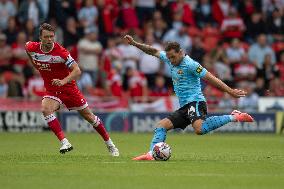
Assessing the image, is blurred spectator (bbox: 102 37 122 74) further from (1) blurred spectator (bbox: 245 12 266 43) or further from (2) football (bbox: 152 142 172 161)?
(2) football (bbox: 152 142 172 161)

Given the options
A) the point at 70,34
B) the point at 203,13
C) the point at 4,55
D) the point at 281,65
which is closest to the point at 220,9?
the point at 203,13

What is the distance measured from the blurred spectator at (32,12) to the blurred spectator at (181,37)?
12.8 ft

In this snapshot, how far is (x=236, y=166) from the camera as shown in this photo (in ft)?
41.9

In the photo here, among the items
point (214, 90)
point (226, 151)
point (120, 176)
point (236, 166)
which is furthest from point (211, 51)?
point (120, 176)

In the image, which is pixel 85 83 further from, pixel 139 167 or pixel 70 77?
pixel 139 167

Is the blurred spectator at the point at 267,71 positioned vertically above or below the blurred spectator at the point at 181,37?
below

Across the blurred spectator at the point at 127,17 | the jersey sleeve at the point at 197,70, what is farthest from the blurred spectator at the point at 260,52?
the jersey sleeve at the point at 197,70

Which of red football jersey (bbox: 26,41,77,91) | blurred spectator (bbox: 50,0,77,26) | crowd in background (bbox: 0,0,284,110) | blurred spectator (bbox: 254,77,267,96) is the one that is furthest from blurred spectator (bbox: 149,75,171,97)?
red football jersey (bbox: 26,41,77,91)

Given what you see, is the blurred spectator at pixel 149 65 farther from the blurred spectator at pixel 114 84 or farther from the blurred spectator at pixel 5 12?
the blurred spectator at pixel 5 12

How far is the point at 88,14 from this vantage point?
26.9m

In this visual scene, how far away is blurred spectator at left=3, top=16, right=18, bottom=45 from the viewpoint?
26078 millimetres

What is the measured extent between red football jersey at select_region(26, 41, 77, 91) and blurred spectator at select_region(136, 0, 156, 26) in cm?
1341

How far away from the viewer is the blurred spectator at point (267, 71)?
26.5 m

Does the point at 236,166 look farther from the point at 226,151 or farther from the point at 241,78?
the point at 241,78
